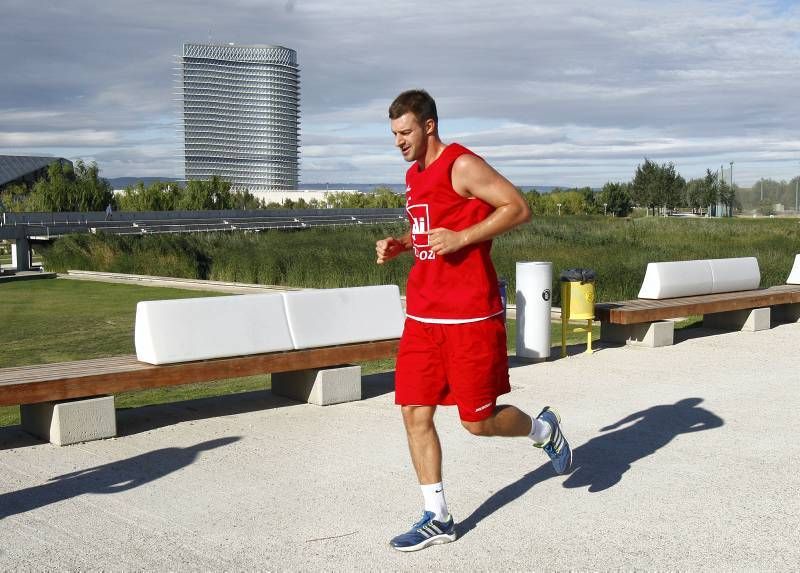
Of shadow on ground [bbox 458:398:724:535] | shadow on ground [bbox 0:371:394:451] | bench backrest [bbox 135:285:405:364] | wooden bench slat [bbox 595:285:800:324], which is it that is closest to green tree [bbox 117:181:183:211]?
wooden bench slat [bbox 595:285:800:324]

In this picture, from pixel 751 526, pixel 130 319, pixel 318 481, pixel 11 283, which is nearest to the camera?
pixel 751 526

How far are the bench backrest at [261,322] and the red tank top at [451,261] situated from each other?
290 centimetres

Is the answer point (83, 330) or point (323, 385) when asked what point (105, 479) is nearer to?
point (323, 385)

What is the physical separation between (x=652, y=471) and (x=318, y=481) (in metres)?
1.89

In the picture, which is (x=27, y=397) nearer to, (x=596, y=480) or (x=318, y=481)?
(x=318, y=481)

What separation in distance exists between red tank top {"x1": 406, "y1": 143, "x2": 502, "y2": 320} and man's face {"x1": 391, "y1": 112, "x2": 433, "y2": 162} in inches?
3.9

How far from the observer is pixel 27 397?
6234 mm

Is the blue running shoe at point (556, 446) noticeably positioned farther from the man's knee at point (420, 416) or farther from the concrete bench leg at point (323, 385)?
the concrete bench leg at point (323, 385)

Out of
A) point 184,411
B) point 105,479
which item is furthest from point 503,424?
point 184,411

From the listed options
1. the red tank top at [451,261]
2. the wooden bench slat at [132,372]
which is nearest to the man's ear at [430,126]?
the red tank top at [451,261]

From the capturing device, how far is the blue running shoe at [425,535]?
176 inches

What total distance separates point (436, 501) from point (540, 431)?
792mm

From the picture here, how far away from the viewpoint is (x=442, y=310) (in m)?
4.57

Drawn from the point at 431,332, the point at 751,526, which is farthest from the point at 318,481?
the point at 751,526
